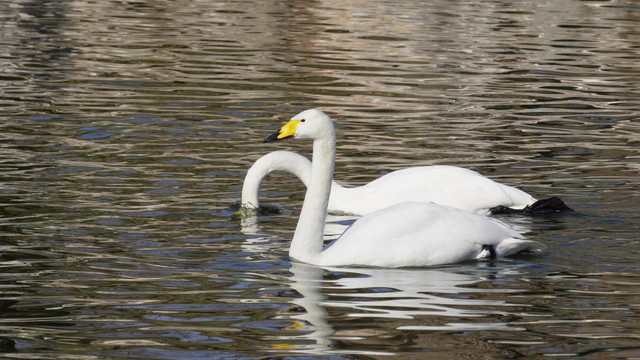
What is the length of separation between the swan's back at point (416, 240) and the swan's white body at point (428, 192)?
176 cm

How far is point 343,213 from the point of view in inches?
463

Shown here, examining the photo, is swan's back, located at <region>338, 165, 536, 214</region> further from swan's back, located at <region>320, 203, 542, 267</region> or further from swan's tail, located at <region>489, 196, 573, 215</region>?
swan's back, located at <region>320, 203, 542, 267</region>

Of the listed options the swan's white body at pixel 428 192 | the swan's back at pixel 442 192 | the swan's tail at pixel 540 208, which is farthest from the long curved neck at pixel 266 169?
the swan's tail at pixel 540 208

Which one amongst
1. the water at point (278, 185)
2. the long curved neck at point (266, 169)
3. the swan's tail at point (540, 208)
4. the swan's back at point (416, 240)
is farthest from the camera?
the long curved neck at point (266, 169)

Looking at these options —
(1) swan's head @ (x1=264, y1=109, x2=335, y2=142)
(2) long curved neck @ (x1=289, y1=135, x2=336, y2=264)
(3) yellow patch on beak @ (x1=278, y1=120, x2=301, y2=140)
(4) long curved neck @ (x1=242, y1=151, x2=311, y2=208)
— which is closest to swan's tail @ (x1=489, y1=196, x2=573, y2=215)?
(4) long curved neck @ (x1=242, y1=151, x2=311, y2=208)

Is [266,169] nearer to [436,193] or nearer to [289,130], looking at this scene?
[436,193]

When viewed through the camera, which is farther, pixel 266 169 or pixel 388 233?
pixel 266 169

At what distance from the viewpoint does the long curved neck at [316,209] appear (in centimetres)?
936

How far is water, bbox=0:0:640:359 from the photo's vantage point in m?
7.52

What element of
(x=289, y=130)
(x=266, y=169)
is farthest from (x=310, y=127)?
(x=266, y=169)

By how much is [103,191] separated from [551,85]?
10997mm

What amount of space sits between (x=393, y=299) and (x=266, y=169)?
374 centimetres

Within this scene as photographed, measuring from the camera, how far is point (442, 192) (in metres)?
11.4

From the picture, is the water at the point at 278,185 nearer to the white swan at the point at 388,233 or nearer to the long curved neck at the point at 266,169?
the white swan at the point at 388,233
